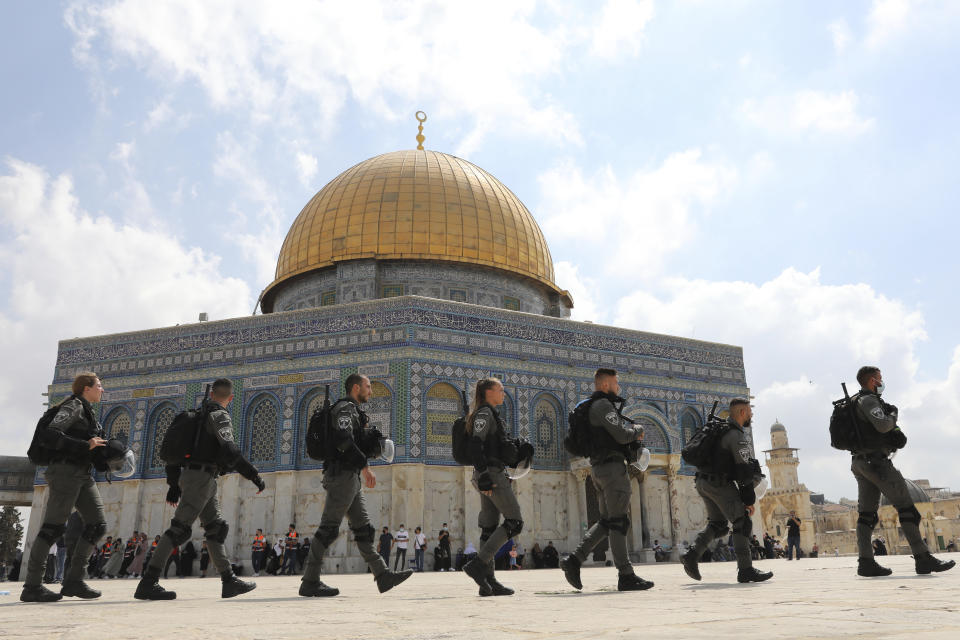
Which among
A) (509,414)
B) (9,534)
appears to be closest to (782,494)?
(509,414)

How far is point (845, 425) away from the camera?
6758 millimetres

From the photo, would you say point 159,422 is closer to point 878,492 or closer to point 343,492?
point 343,492

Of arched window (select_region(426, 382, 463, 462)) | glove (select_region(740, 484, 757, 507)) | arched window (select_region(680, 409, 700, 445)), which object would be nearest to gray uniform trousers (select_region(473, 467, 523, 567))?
glove (select_region(740, 484, 757, 507))

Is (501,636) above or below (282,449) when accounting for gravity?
below

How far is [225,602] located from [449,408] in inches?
555

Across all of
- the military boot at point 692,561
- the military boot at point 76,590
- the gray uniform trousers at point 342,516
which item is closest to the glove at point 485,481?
the gray uniform trousers at point 342,516

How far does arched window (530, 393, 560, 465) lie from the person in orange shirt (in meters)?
6.91

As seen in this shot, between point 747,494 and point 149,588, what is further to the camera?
point 747,494

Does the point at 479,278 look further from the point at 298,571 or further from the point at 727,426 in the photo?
the point at 727,426

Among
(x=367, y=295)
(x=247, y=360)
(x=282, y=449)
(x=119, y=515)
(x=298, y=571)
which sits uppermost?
(x=367, y=295)

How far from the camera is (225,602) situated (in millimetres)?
5449

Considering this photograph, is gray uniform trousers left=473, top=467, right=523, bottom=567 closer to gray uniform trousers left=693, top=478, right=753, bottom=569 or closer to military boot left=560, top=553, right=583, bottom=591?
military boot left=560, top=553, right=583, bottom=591

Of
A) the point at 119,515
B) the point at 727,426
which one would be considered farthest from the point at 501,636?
the point at 119,515

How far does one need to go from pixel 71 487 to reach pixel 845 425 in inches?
240
